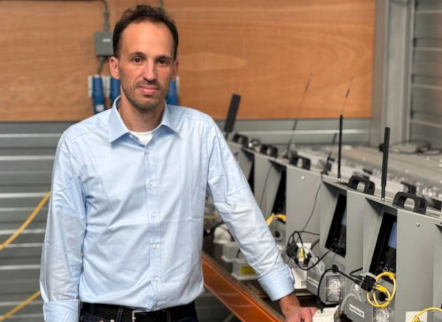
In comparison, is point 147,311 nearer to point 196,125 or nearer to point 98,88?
point 196,125

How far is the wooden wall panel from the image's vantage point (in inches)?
201

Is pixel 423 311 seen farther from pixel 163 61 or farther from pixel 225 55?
pixel 225 55

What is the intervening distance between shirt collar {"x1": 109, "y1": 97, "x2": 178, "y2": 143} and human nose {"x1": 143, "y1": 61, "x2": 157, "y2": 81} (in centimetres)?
17

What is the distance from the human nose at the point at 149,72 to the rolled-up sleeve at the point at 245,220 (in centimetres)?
32

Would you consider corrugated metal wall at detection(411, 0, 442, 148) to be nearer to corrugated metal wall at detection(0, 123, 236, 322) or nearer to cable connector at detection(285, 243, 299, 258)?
cable connector at detection(285, 243, 299, 258)

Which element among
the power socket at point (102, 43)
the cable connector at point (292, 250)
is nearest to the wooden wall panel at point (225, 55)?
the power socket at point (102, 43)

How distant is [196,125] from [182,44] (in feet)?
8.46

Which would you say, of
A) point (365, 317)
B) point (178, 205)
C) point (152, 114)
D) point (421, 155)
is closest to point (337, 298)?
point (365, 317)

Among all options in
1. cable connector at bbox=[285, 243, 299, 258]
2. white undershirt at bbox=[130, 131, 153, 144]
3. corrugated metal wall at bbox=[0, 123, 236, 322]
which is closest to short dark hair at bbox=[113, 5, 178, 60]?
white undershirt at bbox=[130, 131, 153, 144]

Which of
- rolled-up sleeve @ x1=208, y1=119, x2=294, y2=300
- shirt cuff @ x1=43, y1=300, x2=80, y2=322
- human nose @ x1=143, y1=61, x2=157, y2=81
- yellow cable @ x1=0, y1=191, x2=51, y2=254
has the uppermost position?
human nose @ x1=143, y1=61, x2=157, y2=81

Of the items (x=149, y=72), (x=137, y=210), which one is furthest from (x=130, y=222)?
(x=149, y=72)

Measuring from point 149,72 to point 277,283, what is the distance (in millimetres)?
752

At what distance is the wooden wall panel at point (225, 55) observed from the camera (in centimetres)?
512

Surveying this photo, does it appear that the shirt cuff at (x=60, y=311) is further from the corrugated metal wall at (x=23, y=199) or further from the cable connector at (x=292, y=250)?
the corrugated metal wall at (x=23, y=199)
